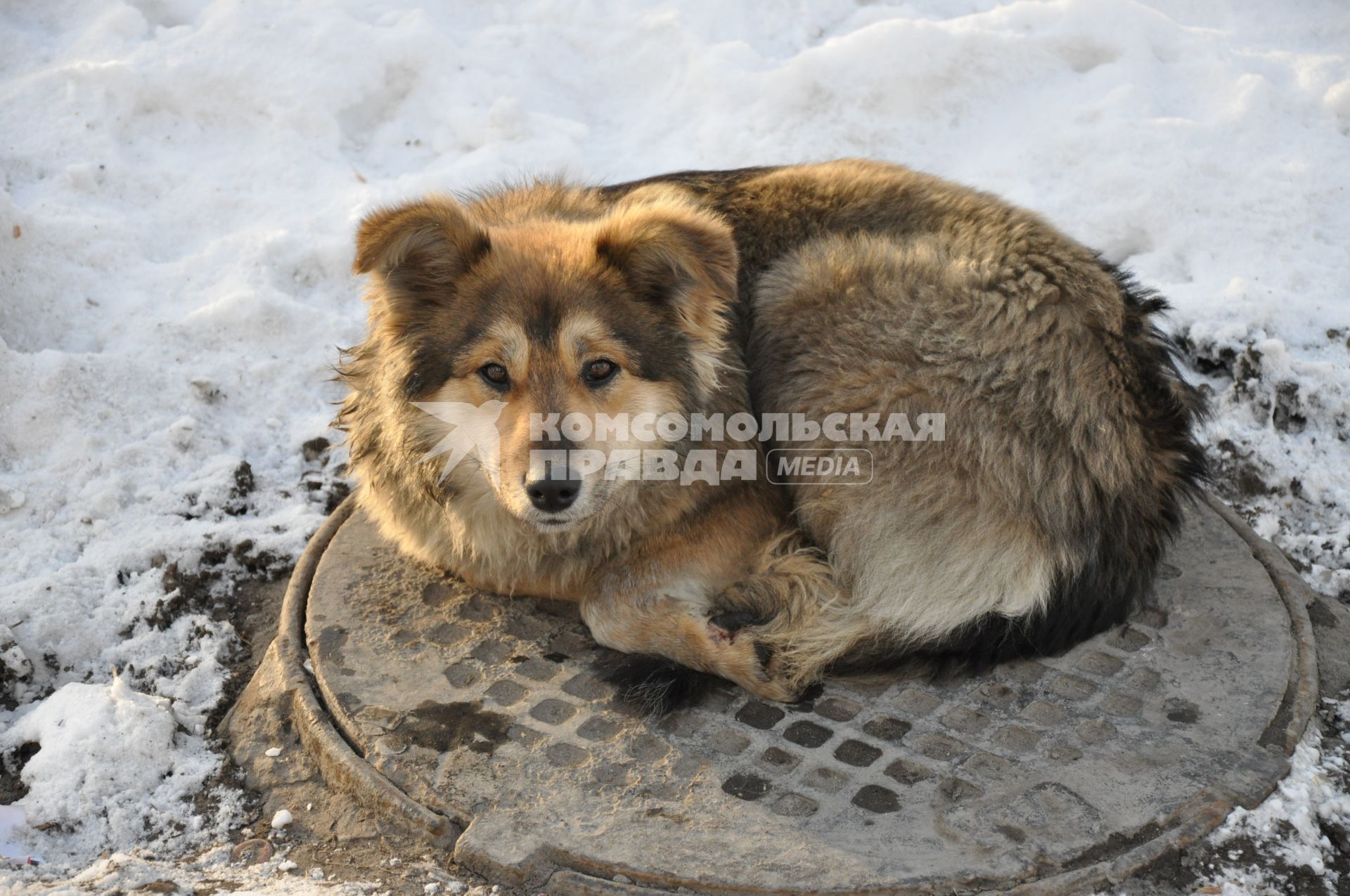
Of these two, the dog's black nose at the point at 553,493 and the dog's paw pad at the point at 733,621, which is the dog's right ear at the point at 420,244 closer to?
the dog's black nose at the point at 553,493

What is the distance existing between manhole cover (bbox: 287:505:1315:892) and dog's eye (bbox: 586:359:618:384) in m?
0.84

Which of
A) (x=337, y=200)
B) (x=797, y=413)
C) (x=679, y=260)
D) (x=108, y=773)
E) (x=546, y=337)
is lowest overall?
(x=108, y=773)

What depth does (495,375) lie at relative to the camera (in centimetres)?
320

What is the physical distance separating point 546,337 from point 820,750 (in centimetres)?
136

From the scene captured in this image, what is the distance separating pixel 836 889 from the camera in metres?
2.55

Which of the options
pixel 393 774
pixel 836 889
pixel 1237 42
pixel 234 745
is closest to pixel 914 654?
pixel 836 889

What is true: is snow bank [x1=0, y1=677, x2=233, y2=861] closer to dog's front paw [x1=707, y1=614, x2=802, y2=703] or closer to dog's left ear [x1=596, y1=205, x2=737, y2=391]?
dog's front paw [x1=707, y1=614, x2=802, y2=703]

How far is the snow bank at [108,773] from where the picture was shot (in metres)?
3.01

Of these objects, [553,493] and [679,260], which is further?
[679,260]

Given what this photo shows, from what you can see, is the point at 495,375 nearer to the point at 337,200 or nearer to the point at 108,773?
the point at 108,773

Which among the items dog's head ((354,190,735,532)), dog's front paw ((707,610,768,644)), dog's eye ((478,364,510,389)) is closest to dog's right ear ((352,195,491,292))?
dog's head ((354,190,735,532))

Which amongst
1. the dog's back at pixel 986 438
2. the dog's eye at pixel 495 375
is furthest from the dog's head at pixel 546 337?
the dog's back at pixel 986 438

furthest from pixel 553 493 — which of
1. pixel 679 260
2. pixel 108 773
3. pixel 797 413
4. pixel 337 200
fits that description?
pixel 337 200

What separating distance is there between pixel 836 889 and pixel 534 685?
1109 millimetres
